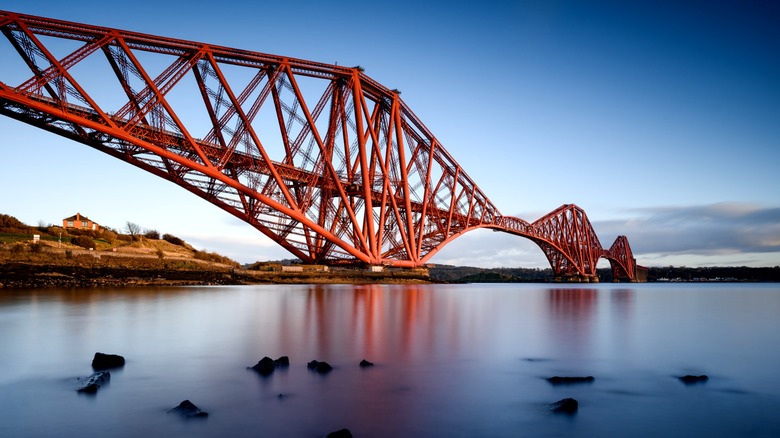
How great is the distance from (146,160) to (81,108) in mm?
5455

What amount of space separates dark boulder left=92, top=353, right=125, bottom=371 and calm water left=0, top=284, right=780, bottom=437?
6.7 inches

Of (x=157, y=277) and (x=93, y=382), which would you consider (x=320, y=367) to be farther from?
(x=157, y=277)

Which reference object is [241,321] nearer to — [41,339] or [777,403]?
[41,339]

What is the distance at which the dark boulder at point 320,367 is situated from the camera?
8032mm

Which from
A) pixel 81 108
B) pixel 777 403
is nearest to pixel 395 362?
pixel 777 403

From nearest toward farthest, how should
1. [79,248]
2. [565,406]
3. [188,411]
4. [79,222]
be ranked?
1. [188,411]
2. [565,406]
3. [79,248]
4. [79,222]

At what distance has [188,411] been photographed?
570 cm

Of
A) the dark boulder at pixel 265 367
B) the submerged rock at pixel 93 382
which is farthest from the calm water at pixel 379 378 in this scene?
the dark boulder at pixel 265 367

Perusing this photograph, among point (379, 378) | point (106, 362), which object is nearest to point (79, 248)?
point (106, 362)

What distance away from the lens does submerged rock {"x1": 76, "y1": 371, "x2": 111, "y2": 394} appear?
665 cm

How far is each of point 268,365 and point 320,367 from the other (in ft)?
2.83

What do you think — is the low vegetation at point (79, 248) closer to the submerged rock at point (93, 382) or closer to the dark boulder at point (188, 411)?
the submerged rock at point (93, 382)

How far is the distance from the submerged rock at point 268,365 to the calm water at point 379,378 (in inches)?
7.9

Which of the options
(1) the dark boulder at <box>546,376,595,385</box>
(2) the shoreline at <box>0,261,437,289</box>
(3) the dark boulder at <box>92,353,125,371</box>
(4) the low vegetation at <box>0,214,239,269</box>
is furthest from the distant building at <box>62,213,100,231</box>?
(1) the dark boulder at <box>546,376,595,385</box>
